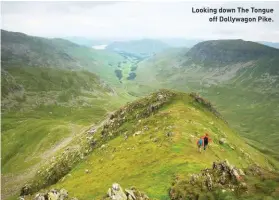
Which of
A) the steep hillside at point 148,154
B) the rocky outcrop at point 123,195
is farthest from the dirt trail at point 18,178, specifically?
the rocky outcrop at point 123,195

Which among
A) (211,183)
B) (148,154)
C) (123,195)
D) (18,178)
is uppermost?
(211,183)

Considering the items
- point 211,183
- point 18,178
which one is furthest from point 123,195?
point 18,178

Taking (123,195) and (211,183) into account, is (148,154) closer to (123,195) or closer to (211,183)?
(211,183)

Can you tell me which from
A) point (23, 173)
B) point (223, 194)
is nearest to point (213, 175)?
point (223, 194)

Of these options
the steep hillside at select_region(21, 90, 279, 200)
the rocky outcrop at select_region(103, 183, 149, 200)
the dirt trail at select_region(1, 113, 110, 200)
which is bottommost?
the dirt trail at select_region(1, 113, 110, 200)

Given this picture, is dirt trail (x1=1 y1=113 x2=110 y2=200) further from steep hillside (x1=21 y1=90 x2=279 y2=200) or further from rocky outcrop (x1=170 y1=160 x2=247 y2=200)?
rocky outcrop (x1=170 y1=160 x2=247 y2=200)

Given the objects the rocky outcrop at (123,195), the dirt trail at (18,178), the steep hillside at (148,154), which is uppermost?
the rocky outcrop at (123,195)

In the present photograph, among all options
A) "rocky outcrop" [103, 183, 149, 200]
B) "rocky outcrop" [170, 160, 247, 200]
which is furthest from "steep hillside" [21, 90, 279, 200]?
"rocky outcrop" [103, 183, 149, 200]

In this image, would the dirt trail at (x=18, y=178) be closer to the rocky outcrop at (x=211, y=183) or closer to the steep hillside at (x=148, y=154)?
the steep hillside at (x=148, y=154)
